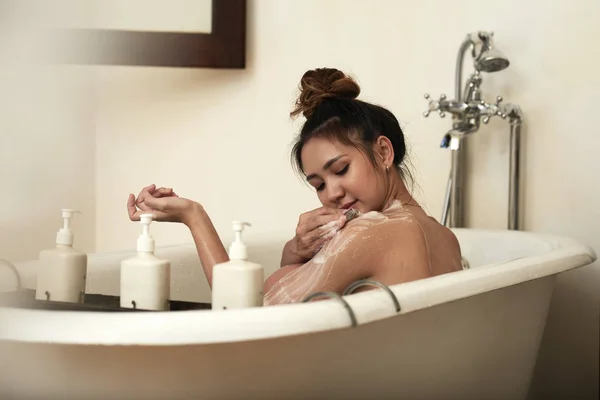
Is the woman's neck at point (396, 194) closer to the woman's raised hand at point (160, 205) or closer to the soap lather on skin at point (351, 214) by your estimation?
the soap lather on skin at point (351, 214)

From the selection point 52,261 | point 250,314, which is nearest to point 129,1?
point 52,261

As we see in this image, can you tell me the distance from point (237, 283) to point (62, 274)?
0.30 meters

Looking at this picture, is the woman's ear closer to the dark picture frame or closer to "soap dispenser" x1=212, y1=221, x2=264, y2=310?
"soap dispenser" x1=212, y1=221, x2=264, y2=310

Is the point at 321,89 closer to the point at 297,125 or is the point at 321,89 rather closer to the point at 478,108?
the point at 478,108

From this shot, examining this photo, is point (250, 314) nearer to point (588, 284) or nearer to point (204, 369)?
point (204, 369)

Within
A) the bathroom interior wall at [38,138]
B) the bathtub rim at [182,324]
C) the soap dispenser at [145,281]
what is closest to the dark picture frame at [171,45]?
the bathroom interior wall at [38,138]

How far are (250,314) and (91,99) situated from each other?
69.3 inches

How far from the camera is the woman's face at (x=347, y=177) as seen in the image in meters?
1.27

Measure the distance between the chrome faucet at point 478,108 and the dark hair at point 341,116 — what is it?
0.41 metres

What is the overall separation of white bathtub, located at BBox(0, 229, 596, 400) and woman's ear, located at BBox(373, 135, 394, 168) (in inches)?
11.8

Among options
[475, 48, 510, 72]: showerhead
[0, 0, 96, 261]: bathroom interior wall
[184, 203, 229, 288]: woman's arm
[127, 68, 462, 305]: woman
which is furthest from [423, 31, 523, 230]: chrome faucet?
[0, 0, 96, 261]: bathroom interior wall

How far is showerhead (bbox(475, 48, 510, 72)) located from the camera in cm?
170

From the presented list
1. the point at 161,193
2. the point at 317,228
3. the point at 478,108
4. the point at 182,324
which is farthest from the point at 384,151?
the point at 182,324

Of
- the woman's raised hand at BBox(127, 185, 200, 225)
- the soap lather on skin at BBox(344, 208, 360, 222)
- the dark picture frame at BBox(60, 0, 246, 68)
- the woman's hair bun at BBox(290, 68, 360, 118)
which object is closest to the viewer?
the woman's raised hand at BBox(127, 185, 200, 225)
